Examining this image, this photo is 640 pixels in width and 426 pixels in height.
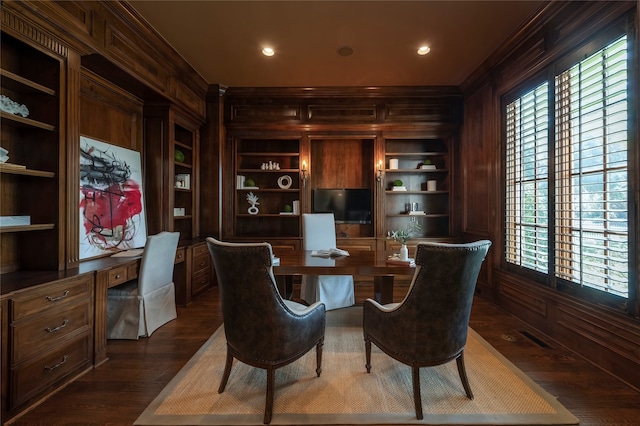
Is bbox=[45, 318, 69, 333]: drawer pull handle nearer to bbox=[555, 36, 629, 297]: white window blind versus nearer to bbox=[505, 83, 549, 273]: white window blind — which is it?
bbox=[555, 36, 629, 297]: white window blind

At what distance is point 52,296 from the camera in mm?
1832

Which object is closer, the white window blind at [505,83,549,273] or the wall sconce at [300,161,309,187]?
the white window blind at [505,83,549,273]

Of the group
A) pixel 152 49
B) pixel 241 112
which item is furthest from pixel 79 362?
pixel 241 112

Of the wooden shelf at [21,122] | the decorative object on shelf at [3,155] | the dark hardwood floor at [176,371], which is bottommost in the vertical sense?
the dark hardwood floor at [176,371]

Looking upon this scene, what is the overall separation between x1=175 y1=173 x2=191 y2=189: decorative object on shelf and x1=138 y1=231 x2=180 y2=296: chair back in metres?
1.23

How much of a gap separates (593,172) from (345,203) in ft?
9.73

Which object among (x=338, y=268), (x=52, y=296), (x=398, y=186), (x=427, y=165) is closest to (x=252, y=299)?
(x=338, y=268)

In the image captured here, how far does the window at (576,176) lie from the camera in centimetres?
204

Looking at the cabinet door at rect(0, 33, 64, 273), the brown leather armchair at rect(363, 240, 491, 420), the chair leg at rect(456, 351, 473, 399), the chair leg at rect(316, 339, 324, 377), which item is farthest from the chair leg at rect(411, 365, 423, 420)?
the cabinet door at rect(0, 33, 64, 273)

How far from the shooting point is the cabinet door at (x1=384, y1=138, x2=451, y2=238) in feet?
15.4

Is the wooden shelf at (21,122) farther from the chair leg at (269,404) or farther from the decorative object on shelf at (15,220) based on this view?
the chair leg at (269,404)

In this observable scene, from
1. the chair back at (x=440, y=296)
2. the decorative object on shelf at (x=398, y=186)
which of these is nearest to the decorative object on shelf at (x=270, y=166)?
the decorative object on shelf at (x=398, y=186)

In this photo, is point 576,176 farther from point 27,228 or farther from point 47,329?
point 27,228

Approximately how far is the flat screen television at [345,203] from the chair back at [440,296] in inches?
116
